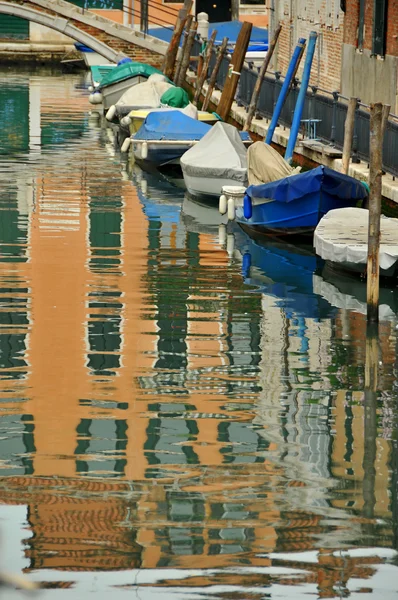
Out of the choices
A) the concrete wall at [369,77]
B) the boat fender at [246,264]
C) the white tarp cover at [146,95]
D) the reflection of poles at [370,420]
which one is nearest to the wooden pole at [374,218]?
the reflection of poles at [370,420]

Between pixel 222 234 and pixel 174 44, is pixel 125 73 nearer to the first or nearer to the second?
pixel 174 44

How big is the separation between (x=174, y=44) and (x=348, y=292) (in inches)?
935

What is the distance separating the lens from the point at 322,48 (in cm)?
2803

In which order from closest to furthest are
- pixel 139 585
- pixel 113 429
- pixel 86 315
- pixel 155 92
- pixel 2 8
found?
pixel 139 585 → pixel 113 429 → pixel 86 315 → pixel 155 92 → pixel 2 8

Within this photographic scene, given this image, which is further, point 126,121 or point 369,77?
point 126,121

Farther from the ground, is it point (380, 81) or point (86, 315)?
point (380, 81)

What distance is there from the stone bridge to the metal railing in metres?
14.0

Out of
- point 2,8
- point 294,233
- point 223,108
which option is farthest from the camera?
point 2,8

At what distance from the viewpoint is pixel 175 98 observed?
29.4m

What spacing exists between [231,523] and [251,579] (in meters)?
0.81

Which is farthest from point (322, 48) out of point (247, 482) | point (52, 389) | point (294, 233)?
point (247, 482)

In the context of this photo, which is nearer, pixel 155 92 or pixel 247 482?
pixel 247 482

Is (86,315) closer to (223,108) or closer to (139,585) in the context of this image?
(139,585)

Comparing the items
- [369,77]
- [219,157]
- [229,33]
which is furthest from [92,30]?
[219,157]
